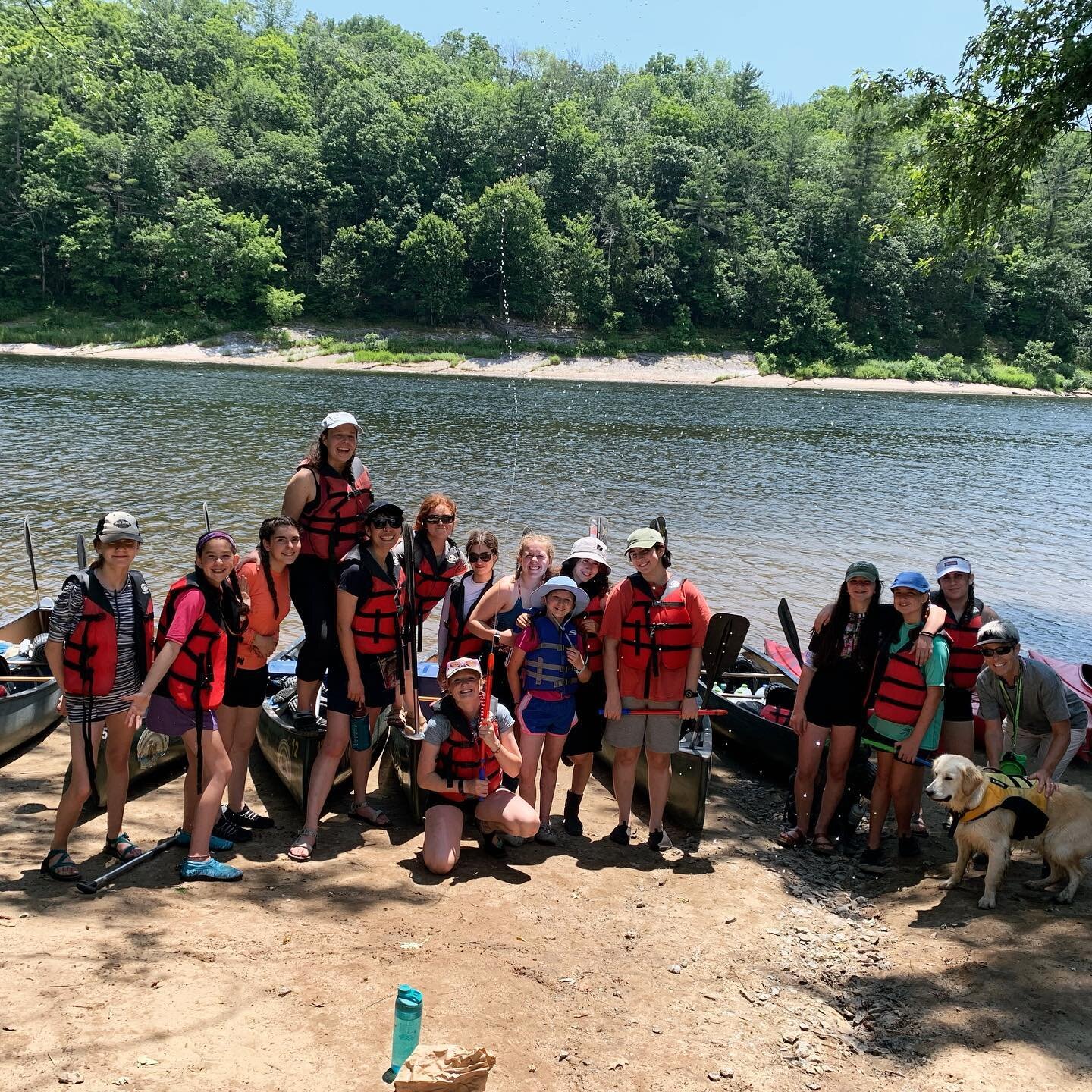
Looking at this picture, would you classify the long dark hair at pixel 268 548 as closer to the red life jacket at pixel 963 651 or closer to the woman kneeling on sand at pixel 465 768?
the woman kneeling on sand at pixel 465 768

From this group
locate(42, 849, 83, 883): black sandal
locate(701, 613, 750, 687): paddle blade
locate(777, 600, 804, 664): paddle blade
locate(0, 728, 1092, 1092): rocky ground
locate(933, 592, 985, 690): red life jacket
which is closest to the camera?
locate(0, 728, 1092, 1092): rocky ground

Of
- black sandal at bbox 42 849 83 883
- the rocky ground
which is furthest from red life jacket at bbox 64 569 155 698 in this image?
the rocky ground

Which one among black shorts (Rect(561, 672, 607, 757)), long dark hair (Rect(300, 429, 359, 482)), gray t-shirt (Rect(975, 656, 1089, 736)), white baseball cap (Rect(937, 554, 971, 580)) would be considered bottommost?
black shorts (Rect(561, 672, 607, 757))

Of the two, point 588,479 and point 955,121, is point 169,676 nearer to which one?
point 955,121

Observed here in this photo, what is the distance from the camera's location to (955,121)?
436 inches

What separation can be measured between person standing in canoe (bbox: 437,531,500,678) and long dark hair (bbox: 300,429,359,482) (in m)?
0.90

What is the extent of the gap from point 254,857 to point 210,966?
1229mm

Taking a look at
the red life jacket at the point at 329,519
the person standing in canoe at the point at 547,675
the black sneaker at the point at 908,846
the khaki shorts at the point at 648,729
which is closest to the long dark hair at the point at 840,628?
the khaki shorts at the point at 648,729

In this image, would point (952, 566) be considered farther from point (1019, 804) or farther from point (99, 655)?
point (99, 655)

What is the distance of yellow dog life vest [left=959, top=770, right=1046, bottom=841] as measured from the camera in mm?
4988

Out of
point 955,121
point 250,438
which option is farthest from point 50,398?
point 955,121

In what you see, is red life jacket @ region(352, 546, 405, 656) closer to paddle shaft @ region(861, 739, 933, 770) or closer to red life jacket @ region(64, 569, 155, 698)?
red life jacket @ region(64, 569, 155, 698)

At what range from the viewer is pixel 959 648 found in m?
6.00

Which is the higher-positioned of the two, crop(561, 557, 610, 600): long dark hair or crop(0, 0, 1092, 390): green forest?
crop(0, 0, 1092, 390): green forest
